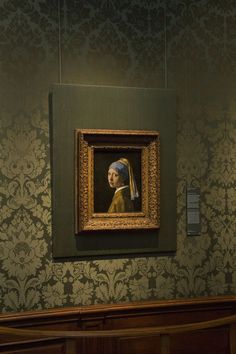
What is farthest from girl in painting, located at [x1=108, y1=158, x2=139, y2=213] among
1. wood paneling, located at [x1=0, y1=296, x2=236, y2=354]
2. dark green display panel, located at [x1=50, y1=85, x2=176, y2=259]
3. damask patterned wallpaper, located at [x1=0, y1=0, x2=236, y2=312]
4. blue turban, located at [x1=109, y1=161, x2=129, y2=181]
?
wood paneling, located at [x1=0, y1=296, x2=236, y2=354]

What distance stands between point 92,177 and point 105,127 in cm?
29

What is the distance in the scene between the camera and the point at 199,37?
273cm

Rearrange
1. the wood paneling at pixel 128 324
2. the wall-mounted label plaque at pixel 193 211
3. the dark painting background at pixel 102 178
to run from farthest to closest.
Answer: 1. the wall-mounted label plaque at pixel 193 211
2. the dark painting background at pixel 102 178
3. the wood paneling at pixel 128 324

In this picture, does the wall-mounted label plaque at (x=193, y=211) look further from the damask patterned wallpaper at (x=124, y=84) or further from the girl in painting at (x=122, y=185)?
the girl in painting at (x=122, y=185)

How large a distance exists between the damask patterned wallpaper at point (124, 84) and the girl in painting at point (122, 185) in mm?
293

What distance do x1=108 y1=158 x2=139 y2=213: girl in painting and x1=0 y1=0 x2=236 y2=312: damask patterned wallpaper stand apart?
29cm

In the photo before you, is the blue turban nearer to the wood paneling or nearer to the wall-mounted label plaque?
the wall-mounted label plaque

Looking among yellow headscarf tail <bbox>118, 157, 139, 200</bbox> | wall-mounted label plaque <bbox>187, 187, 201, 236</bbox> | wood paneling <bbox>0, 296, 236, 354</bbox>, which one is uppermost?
yellow headscarf tail <bbox>118, 157, 139, 200</bbox>

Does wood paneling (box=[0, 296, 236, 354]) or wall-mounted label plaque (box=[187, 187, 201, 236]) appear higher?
wall-mounted label plaque (box=[187, 187, 201, 236])

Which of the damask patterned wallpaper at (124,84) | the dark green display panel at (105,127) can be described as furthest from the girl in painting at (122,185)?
the damask patterned wallpaper at (124,84)

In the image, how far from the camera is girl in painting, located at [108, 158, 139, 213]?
257cm

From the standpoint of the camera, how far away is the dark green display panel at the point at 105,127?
2.49 metres

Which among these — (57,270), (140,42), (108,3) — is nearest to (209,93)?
(140,42)

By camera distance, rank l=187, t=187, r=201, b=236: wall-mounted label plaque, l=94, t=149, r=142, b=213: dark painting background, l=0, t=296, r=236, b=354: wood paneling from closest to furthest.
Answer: l=0, t=296, r=236, b=354: wood paneling → l=94, t=149, r=142, b=213: dark painting background → l=187, t=187, r=201, b=236: wall-mounted label plaque
